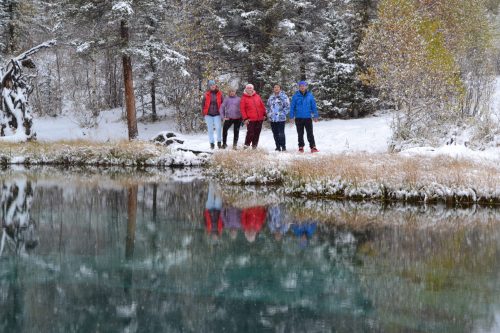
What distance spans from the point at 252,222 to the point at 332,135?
40.7ft

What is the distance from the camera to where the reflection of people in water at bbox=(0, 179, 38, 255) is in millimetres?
8773

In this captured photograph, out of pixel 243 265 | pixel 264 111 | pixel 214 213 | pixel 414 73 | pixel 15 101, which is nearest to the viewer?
pixel 243 265

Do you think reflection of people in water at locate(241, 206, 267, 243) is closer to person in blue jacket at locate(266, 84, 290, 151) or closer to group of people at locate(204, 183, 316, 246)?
group of people at locate(204, 183, 316, 246)

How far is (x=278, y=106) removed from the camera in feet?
50.7

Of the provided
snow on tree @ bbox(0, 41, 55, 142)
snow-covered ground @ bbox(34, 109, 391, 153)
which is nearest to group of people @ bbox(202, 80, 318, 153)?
snow-covered ground @ bbox(34, 109, 391, 153)

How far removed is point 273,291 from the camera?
6.36 metres

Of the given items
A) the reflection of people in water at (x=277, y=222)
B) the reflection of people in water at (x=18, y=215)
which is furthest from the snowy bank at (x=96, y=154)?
the reflection of people in water at (x=277, y=222)

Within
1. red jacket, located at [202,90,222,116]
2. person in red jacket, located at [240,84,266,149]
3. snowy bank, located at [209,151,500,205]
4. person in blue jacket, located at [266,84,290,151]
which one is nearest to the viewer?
snowy bank, located at [209,151,500,205]

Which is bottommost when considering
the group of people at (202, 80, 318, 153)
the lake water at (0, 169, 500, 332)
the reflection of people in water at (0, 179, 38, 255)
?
the lake water at (0, 169, 500, 332)

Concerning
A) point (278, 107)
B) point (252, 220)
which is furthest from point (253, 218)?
point (278, 107)

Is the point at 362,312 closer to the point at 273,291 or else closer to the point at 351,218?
the point at 273,291

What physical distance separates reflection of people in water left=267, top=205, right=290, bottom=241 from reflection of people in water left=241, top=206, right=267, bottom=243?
13cm

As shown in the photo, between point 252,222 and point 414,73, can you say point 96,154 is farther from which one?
point 414,73

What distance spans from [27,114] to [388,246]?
17.4 metres
